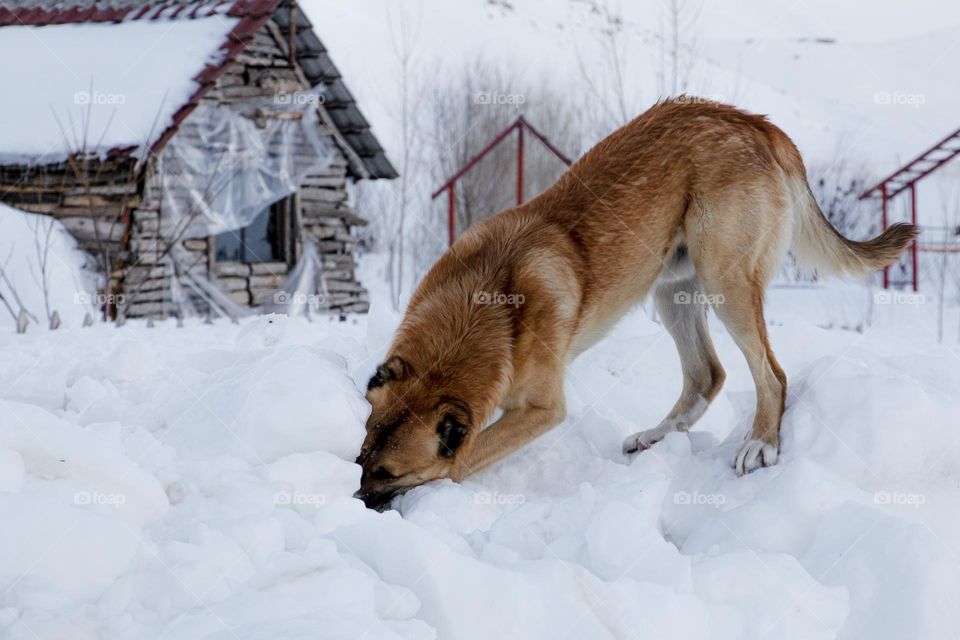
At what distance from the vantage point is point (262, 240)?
15812 millimetres

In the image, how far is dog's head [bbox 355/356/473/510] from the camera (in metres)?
3.77

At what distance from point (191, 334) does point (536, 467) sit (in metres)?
5.61

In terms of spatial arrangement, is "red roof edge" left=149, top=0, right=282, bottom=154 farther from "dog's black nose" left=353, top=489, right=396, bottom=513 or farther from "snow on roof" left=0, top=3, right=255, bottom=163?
"dog's black nose" left=353, top=489, right=396, bottom=513

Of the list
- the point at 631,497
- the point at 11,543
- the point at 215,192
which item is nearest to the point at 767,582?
the point at 631,497

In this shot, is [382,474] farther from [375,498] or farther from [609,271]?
[609,271]

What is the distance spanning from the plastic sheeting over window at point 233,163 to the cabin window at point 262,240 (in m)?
0.96

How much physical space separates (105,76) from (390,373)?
11.8m

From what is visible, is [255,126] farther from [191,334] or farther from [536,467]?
[536,467]

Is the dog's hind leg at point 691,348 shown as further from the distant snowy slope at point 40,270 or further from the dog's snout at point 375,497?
the distant snowy slope at point 40,270

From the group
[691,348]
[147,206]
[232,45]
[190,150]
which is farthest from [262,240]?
[691,348]

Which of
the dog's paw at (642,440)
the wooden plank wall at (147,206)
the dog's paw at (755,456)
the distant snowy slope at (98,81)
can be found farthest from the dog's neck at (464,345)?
the distant snowy slope at (98,81)

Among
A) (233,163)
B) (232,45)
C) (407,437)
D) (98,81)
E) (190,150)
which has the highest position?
(232,45)

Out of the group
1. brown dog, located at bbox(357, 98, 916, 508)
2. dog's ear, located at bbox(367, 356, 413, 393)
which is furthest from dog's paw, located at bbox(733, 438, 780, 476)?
dog's ear, located at bbox(367, 356, 413, 393)

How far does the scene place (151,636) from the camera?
2203 millimetres
